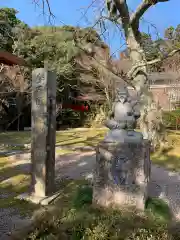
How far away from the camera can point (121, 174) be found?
397 centimetres

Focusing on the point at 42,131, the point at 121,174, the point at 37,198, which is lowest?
the point at 37,198

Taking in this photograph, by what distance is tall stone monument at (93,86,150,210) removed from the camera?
155 inches

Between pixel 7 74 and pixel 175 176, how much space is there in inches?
415

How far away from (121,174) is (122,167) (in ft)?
0.34

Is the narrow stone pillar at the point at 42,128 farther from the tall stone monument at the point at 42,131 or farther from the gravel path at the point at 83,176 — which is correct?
the gravel path at the point at 83,176

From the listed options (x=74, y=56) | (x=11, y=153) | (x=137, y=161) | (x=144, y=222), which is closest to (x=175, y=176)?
(x=137, y=161)

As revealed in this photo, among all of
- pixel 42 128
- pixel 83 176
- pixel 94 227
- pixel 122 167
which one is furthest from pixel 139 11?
pixel 94 227

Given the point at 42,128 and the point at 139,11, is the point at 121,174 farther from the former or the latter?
the point at 139,11

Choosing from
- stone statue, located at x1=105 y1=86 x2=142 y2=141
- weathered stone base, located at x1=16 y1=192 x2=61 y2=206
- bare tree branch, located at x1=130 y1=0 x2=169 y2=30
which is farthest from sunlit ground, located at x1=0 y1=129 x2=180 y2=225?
bare tree branch, located at x1=130 y1=0 x2=169 y2=30

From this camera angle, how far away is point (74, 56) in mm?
16859

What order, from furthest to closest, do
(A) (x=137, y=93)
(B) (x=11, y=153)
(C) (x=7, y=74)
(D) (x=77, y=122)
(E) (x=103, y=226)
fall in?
1. (D) (x=77, y=122)
2. (C) (x=7, y=74)
3. (A) (x=137, y=93)
4. (B) (x=11, y=153)
5. (E) (x=103, y=226)

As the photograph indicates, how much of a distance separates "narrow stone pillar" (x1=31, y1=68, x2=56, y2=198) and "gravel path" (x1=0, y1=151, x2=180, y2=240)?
0.68 m

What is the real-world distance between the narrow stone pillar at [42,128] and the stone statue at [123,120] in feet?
4.14

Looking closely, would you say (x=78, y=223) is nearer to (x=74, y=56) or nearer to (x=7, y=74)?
(x=7, y=74)
